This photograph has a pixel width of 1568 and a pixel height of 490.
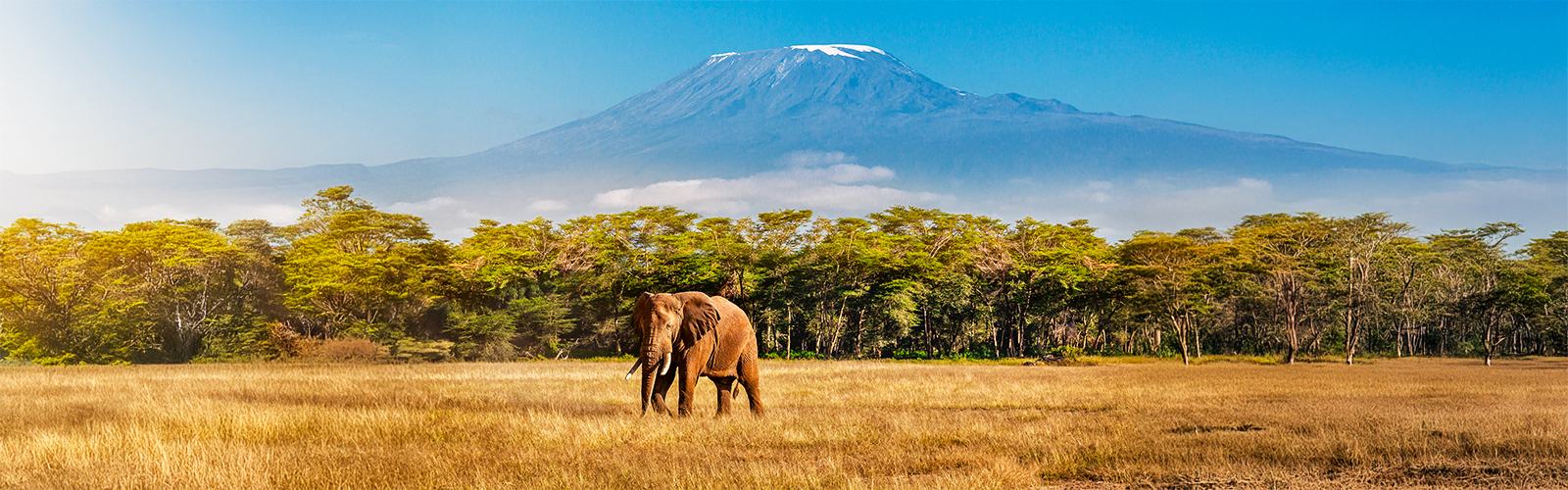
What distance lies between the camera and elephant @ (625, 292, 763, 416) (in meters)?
12.4

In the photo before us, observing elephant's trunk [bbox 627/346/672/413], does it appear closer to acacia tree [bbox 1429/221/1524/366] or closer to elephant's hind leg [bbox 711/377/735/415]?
elephant's hind leg [bbox 711/377/735/415]

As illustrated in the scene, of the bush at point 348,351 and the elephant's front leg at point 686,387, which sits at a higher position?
the elephant's front leg at point 686,387

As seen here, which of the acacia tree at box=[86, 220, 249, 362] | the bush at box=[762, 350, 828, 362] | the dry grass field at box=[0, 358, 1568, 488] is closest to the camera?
the dry grass field at box=[0, 358, 1568, 488]

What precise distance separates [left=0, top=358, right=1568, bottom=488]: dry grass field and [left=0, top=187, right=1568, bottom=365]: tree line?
28.1 m

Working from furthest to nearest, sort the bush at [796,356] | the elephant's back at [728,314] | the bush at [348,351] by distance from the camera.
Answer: the bush at [796,356] < the bush at [348,351] < the elephant's back at [728,314]

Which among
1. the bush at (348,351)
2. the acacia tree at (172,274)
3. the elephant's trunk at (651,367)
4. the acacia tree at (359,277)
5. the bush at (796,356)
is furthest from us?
the bush at (796,356)

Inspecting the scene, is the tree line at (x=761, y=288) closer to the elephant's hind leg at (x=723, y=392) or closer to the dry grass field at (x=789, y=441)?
the dry grass field at (x=789, y=441)

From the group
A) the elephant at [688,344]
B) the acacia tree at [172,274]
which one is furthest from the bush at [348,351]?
the elephant at [688,344]

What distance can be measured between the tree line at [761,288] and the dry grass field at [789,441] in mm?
28147

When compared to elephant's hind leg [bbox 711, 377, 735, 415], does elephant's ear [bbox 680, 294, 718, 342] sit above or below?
above

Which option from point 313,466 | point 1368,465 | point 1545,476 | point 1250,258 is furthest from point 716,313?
point 1250,258

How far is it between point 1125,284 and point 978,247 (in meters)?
8.25

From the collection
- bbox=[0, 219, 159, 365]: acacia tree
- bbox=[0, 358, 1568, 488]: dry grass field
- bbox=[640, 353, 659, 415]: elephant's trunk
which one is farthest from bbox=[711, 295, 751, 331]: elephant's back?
bbox=[0, 219, 159, 365]: acacia tree

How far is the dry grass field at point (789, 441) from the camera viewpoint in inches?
313
